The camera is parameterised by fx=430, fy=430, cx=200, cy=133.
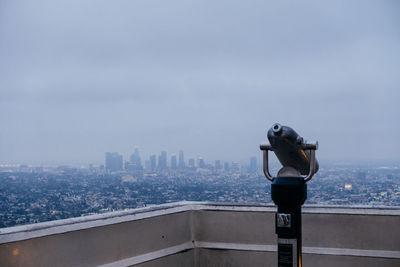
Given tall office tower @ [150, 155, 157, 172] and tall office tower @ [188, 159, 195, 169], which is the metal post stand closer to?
tall office tower @ [150, 155, 157, 172]

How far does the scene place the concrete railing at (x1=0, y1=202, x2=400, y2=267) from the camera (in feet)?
8.59

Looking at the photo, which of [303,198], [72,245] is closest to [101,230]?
[72,245]

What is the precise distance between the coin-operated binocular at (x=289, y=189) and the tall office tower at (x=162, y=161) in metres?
2.93

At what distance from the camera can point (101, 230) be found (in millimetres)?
2779

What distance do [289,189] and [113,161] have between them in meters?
3.34

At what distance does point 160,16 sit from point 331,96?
2755 mm

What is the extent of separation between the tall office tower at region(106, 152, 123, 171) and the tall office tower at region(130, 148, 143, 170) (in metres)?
0.14

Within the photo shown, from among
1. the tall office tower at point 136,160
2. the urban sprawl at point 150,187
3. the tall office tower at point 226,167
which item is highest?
the tall office tower at point 136,160

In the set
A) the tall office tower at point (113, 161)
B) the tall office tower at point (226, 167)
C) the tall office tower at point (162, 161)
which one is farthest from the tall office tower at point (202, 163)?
the tall office tower at point (113, 161)

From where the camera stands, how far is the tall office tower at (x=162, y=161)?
496 cm

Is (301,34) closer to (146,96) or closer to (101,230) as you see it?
(146,96)

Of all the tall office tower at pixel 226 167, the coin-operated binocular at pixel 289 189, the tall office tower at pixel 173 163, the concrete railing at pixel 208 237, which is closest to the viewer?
the coin-operated binocular at pixel 289 189

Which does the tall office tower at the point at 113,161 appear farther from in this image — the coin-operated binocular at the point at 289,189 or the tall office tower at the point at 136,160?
the coin-operated binocular at the point at 289,189

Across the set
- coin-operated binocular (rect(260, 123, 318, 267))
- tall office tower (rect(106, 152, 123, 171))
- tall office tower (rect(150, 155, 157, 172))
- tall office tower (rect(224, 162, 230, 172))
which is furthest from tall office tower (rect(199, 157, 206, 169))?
coin-operated binocular (rect(260, 123, 318, 267))
